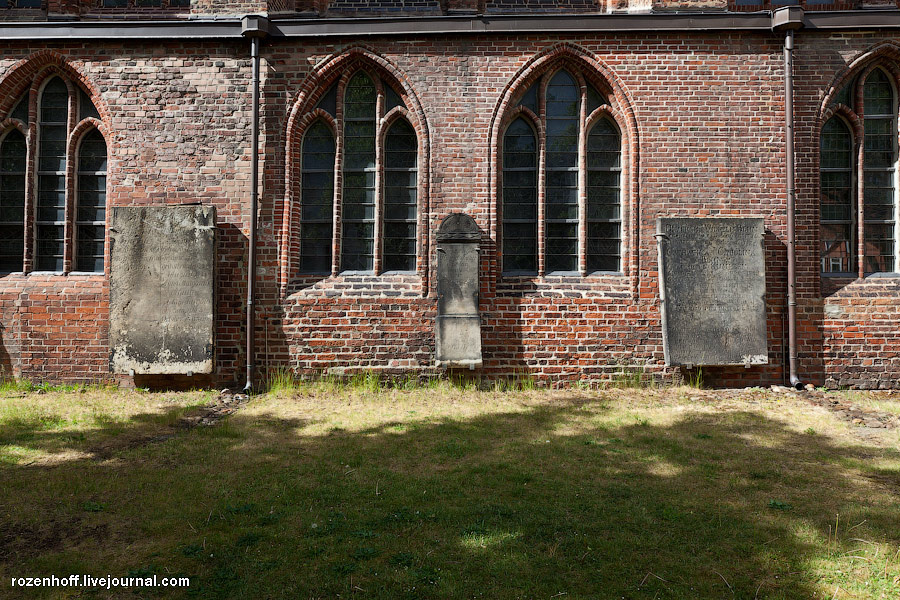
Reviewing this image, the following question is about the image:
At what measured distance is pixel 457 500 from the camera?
4023 mm

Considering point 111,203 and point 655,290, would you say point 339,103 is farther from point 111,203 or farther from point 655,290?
point 655,290

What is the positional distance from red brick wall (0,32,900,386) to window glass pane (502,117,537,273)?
0.36 metres

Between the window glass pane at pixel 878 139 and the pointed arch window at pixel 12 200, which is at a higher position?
the window glass pane at pixel 878 139

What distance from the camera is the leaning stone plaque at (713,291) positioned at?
7.52 m

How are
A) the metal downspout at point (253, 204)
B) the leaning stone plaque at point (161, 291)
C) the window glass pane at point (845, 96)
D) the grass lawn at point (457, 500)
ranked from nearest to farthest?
the grass lawn at point (457, 500) < the leaning stone plaque at point (161, 291) < the metal downspout at point (253, 204) < the window glass pane at point (845, 96)

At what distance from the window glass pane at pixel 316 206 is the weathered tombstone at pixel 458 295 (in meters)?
1.87

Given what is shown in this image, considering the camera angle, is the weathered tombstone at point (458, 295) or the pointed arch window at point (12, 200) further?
the pointed arch window at point (12, 200)

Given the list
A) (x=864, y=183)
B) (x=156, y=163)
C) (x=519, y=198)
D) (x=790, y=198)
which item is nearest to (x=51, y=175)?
(x=156, y=163)

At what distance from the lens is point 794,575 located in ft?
9.76

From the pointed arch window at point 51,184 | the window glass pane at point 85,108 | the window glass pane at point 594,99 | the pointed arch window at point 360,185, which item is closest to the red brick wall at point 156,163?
the window glass pane at point 85,108

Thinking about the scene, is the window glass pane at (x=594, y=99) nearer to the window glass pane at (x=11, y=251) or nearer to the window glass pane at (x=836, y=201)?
the window glass pane at (x=836, y=201)

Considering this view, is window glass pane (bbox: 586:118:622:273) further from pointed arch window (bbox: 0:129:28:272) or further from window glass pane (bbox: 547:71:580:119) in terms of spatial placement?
pointed arch window (bbox: 0:129:28:272)

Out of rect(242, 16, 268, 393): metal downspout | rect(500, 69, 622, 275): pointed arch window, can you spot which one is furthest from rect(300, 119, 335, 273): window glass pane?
rect(500, 69, 622, 275): pointed arch window

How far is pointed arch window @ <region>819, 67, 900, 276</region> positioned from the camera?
801cm
